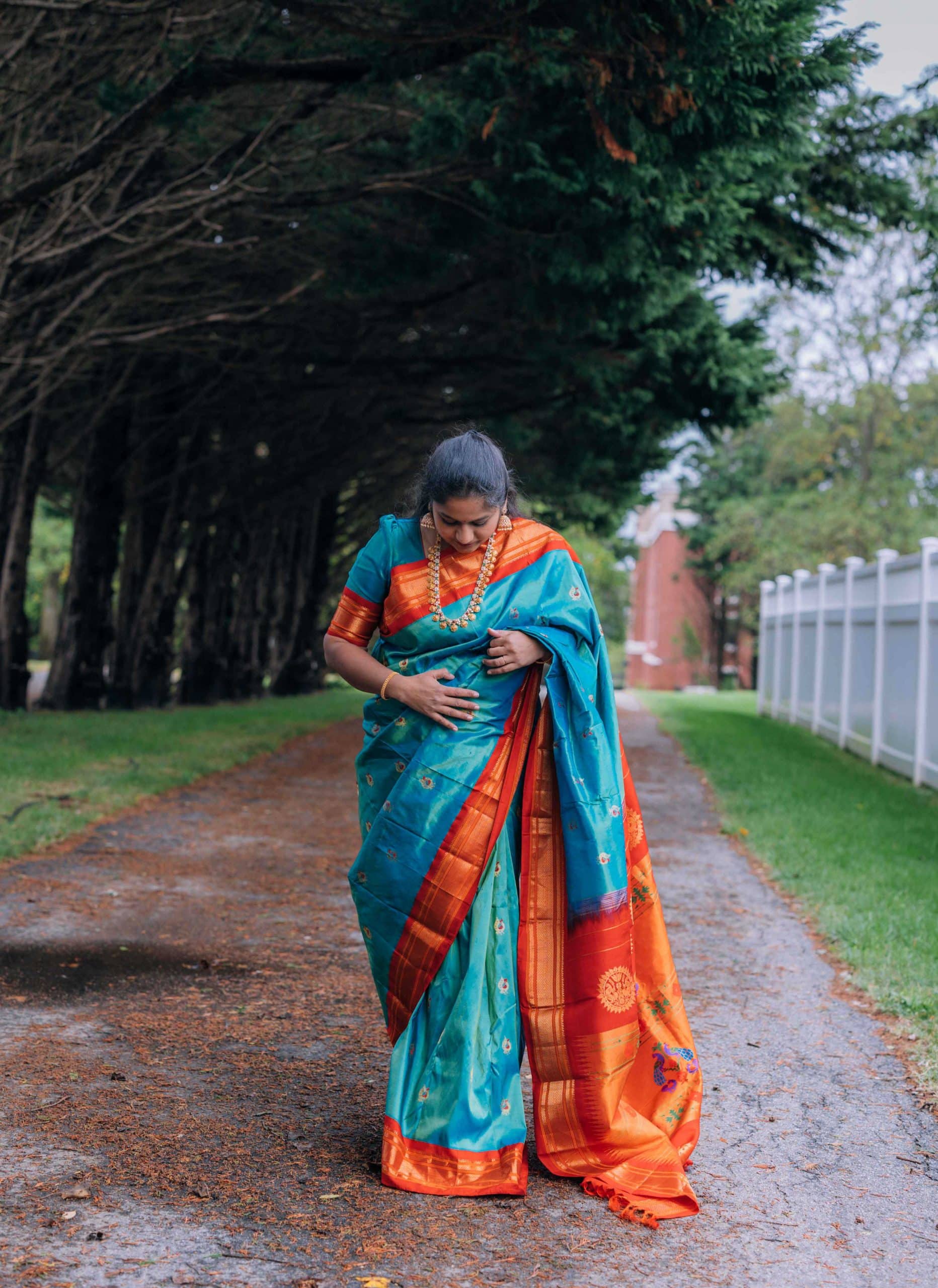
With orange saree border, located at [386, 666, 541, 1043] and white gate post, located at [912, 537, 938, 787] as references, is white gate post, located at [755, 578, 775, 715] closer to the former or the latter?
white gate post, located at [912, 537, 938, 787]

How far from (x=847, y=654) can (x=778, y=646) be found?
6.63 m

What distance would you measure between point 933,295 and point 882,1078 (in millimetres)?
12652

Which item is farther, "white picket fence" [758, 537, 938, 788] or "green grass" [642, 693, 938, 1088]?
"white picket fence" [758, 537, 938, 788]

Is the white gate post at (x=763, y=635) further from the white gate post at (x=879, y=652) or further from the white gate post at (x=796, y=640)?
the white gate post at (x=879, y=652)

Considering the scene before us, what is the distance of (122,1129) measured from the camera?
3627 millimetres

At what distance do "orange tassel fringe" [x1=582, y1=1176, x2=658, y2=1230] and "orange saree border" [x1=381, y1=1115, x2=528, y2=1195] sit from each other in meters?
0.17

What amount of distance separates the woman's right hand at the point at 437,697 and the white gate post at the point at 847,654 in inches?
496

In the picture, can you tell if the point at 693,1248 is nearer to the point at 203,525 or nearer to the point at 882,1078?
the point at 882,1078

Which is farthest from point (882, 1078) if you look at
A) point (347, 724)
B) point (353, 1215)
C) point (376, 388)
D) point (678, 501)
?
point (678, 501)

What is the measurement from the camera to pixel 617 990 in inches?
140

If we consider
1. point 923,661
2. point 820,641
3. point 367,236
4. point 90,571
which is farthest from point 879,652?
point 90,571

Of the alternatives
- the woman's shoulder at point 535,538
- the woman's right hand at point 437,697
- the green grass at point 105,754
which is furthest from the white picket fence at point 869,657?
the woman's right hand at point 437,697

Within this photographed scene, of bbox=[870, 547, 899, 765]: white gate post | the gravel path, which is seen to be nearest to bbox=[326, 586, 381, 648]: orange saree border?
the gravel path

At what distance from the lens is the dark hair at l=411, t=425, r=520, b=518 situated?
11.3 ft
